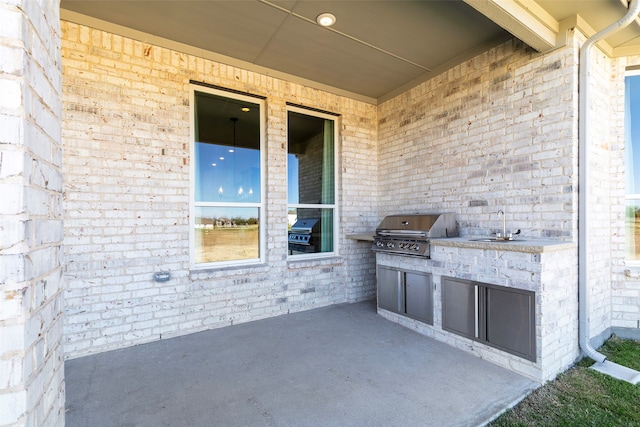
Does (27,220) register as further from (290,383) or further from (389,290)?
(389,290)

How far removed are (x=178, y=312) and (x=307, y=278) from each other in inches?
73.5

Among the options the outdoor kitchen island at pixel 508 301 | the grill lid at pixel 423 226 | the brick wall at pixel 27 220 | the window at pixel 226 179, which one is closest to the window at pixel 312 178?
the window at pixel 226 179

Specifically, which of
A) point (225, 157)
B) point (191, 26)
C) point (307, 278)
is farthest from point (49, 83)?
point (307, 278)

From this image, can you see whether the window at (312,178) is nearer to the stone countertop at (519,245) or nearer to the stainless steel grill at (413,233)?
the stainless steel grill at (413,233)

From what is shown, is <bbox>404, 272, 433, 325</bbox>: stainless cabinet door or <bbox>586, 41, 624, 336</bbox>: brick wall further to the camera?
<bbox>404, 272, 433, 325</bbox>: stainless cabinet door

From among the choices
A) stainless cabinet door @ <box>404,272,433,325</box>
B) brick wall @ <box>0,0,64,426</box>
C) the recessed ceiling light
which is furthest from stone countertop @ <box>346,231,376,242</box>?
brick wall @ <box>0,0,64,426</box>

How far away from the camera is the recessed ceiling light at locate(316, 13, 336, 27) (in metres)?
3.27

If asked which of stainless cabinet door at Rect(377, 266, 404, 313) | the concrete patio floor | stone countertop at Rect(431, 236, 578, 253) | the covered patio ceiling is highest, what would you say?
the covered patio ceiling

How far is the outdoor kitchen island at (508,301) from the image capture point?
2.77 metres

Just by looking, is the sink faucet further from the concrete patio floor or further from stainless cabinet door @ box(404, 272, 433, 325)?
the concrete patio floor

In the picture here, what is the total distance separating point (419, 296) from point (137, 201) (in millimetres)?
3570

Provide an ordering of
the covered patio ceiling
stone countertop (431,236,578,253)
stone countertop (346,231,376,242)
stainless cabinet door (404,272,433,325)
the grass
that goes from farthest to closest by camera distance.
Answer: stone countertop (346,231,376,242) < stainless cabinet door (404,272,433,325) < the covered patio ceiling < stone countertop (431,236,578,253) < the grass

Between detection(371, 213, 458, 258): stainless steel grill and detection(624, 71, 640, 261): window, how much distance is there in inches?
79.9

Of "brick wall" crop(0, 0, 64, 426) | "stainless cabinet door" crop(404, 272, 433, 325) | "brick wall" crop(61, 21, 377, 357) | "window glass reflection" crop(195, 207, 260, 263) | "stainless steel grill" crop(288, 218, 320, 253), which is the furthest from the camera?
"stainless steel grill" crop(288, 218, 320, 253)
